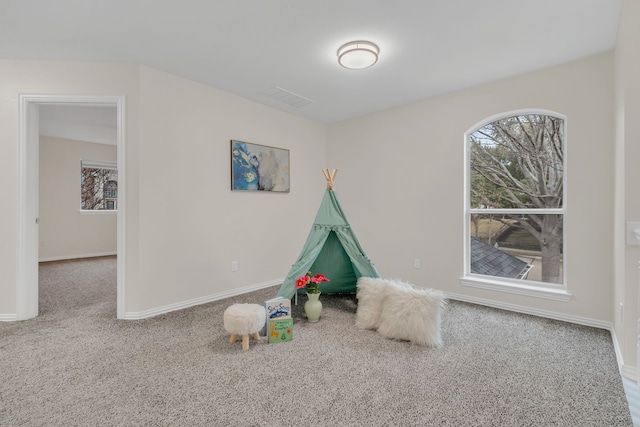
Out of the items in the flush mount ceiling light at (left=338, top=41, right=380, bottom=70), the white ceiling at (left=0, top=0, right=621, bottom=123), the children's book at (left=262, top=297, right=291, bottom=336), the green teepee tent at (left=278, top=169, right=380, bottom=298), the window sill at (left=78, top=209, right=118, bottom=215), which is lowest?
the children's book at (left=262, top=297, right=291, bottom=336)

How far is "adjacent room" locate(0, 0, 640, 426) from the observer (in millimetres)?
1763

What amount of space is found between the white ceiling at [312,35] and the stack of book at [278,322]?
2.06 metres

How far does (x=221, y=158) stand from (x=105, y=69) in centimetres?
128

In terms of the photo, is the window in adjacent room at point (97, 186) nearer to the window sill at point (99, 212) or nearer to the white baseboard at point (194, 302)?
the window sill at point (99, 212)

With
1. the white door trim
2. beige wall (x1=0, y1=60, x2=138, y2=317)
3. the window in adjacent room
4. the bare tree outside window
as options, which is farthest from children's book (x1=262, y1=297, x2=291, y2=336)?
the window in adjacent room

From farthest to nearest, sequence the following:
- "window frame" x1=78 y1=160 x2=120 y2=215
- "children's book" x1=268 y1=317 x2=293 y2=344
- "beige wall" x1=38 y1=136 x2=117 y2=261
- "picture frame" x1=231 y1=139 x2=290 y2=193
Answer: "window frame" x1=78 y1=160 x2=120 y2=215, "beige wall" x1=38 y1=136 x2=117 y2=261, "picture frame" x1=231 y1=139 x2=290 y2=193, "children's book" x1=268 y1=317 x2=293 y2=344

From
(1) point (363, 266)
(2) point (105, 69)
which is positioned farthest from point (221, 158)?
(1) point (363, 266)

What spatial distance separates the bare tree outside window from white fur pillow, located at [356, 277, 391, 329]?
1452 millimetres

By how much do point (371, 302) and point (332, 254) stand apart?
74 centimetres

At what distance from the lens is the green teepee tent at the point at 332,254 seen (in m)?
2.89

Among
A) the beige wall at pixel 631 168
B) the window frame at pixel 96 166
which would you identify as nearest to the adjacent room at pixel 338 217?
the beige wall at pixel 631 168

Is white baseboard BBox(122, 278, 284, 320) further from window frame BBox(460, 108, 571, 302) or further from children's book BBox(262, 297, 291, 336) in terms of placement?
window frame BBox(460, 108, 571, 302)

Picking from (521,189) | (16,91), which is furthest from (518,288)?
(16,91)

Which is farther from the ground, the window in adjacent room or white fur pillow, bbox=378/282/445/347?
the window in adjacent room
